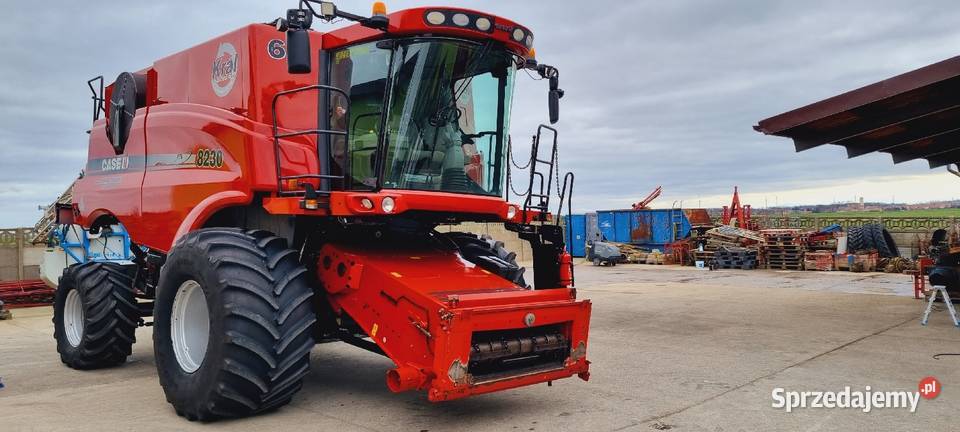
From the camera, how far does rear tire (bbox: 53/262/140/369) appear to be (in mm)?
7695

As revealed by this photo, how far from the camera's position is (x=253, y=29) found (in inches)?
251

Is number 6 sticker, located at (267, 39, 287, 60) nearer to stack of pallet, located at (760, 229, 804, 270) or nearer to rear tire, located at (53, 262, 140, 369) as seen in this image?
rear tire, located at (53, 262, 140, 369)

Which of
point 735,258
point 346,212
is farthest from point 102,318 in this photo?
point 735,258

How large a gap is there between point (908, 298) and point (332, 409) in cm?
1242

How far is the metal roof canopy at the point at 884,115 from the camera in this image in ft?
29.0

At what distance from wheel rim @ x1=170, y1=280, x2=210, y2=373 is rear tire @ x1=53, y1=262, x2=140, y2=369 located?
2.21m

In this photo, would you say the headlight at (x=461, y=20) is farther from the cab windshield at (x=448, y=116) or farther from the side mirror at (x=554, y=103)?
the side mirror at (x=554, y=103)

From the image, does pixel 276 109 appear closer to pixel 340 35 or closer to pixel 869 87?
pixel 340 35

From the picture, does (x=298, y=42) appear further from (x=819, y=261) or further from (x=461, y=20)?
(x=819, y=261)

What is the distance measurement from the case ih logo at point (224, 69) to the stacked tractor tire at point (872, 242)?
21.9 metres

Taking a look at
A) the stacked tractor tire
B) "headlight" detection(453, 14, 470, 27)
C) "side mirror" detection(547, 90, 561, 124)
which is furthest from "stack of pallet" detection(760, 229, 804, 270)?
"headlight" detection(453, 14, 470, 27)

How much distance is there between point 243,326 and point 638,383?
360 centimetres

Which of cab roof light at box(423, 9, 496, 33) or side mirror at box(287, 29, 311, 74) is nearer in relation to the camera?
side mirror at box(287, 29, 311, 74)

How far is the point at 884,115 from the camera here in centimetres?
1023
